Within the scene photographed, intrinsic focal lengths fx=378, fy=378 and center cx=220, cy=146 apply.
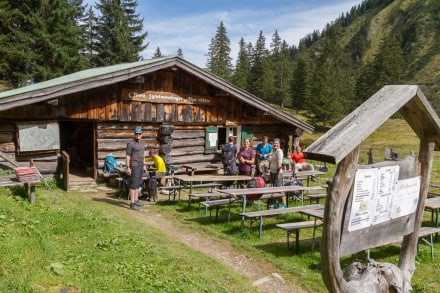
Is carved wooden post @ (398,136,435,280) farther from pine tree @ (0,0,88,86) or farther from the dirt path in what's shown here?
pine tree @ (0,0,88,86)

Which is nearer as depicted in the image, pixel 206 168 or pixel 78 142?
pixel 206 168

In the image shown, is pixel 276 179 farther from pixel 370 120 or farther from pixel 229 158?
pixel 370 120

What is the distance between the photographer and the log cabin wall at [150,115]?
1264 cm

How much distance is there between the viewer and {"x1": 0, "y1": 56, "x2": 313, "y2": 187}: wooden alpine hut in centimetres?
1223

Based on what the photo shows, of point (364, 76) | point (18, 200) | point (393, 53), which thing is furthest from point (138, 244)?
point (393, 53)

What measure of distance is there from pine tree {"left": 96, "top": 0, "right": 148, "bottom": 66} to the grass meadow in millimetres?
36506

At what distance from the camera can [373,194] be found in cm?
309

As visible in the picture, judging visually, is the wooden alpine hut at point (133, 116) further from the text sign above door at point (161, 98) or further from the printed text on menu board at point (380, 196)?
the printed text on menu board at point (380, 196)

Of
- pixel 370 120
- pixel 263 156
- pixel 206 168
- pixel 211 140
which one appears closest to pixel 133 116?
pixel 206 168

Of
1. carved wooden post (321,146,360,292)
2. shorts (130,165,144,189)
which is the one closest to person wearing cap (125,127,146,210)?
shorts (130,165,144,189)

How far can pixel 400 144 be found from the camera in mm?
33719

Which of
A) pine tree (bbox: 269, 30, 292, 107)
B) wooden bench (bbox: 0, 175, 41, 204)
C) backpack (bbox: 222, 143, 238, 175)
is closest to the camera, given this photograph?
wooden bench (bbox: 0, 175, 41, 204)

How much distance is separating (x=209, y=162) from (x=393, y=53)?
52519 millimetres

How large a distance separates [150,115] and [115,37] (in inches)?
1295
